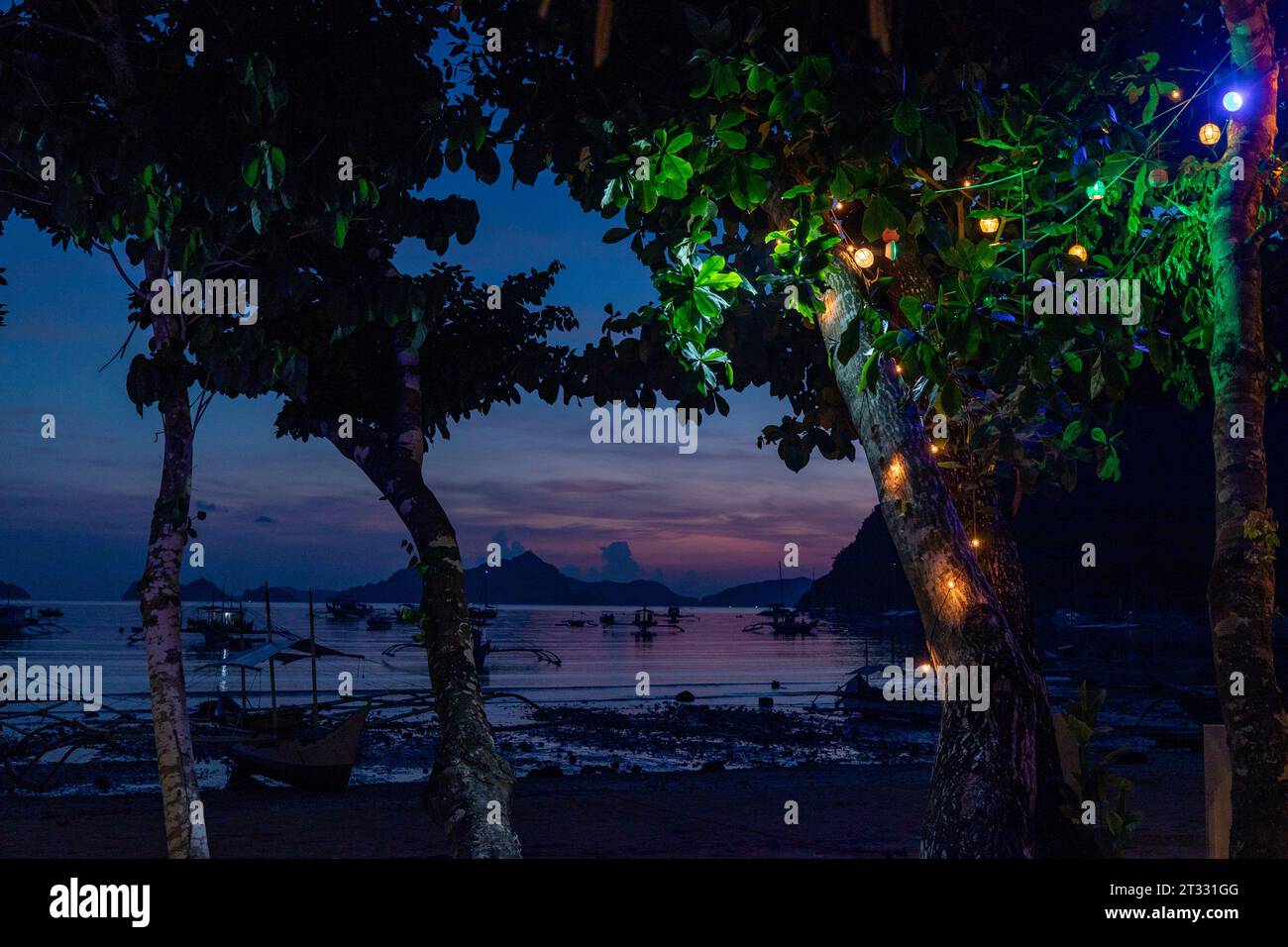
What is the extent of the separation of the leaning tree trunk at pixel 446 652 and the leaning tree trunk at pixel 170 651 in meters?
1.90

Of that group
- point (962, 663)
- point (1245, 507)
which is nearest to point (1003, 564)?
point (962, 663)

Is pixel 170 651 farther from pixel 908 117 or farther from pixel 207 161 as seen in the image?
pixel 908 117

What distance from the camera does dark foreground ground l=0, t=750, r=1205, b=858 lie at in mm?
14766

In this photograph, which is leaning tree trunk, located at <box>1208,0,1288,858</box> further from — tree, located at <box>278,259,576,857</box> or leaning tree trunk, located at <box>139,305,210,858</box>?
leaning tree trunk, located at <box>139,305,210,858</box>

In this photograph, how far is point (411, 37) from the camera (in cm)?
1020

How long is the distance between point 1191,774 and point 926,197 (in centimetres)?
1798

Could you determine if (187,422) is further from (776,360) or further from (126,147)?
(776,360)

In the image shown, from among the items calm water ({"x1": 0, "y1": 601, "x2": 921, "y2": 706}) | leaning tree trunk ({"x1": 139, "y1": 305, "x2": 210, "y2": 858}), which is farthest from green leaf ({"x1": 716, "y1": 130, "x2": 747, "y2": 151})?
calm water ({"x1": 0, "y1": 601, "x2": 921, "y2": 706})

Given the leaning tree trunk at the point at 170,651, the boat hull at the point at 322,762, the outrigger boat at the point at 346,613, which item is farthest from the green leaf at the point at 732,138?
the outrigger boat at the point at 346,613

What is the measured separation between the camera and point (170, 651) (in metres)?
8.30

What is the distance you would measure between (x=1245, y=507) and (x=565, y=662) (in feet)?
312

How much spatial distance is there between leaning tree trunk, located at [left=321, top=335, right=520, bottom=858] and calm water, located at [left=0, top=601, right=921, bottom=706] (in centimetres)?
4357

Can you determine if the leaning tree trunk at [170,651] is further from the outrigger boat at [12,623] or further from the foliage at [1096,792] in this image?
the outrigger boat at [12,623]
